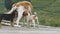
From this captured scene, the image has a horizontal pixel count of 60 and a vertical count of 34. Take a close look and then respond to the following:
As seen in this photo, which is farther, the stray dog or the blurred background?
the blurred background

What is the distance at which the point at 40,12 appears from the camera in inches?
1041

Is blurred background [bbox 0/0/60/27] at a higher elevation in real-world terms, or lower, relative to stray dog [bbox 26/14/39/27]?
higher

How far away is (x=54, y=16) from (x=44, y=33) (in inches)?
360

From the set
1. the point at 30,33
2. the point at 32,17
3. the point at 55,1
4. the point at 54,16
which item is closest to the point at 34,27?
the point at 32,17

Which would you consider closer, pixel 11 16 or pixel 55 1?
pixel 11 16

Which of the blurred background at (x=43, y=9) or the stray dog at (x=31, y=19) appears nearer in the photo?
the stray dog at (x=31, y=19)

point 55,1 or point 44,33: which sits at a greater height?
point 55,1

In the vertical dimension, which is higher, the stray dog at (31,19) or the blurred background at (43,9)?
the blurred background at (43,9)

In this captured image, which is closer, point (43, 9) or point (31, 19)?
point (31, 19)

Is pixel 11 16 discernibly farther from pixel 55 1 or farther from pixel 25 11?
pixel 55 1

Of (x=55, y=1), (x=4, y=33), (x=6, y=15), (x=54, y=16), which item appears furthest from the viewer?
(x=55, y=1)

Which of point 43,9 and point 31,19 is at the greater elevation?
point 43,9

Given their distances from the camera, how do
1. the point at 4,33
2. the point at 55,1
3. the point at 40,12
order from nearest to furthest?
the point at 4,33 → the point at 40,12 → the point at 55,1

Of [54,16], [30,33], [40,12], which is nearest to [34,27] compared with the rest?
Result: [30,33]
